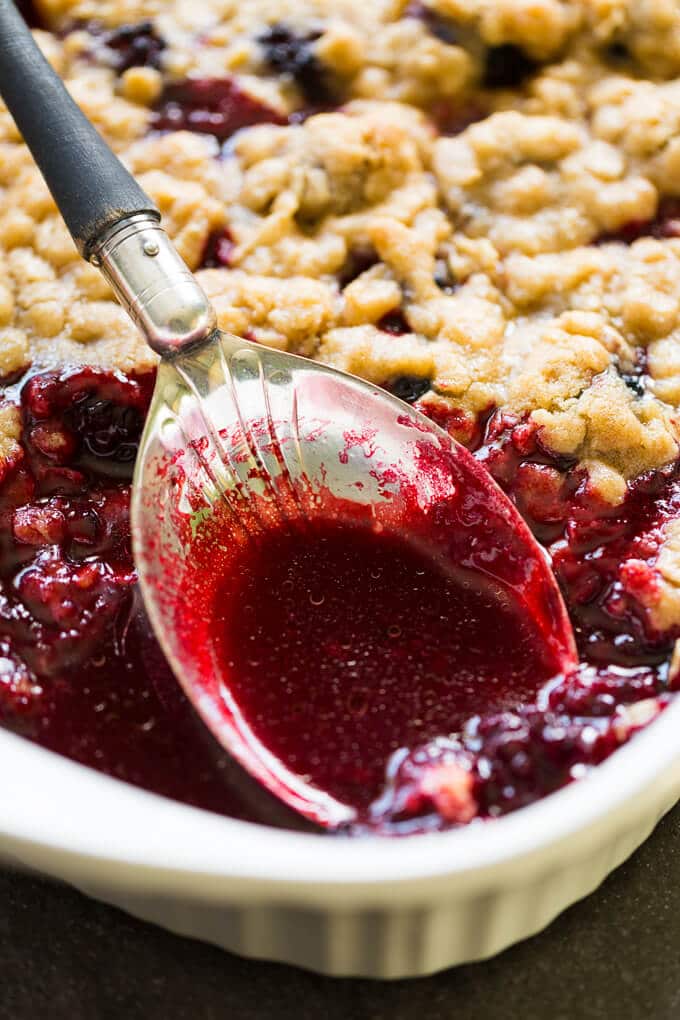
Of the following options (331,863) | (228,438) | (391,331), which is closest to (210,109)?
(391,331)

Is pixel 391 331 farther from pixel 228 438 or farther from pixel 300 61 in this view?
pixel 300 61

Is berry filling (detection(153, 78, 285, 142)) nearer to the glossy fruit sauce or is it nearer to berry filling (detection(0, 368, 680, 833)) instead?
berry filling (detection(0, 368, 680, 833))

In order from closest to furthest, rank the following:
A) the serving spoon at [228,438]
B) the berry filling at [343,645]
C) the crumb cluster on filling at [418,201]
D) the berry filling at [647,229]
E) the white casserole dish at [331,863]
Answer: the white casserole dish at [331,863], the berry filling at [343,645], the serving spoon at [228,438], the crumb cluster on filling at [418,201], the berry filling at [647,229]

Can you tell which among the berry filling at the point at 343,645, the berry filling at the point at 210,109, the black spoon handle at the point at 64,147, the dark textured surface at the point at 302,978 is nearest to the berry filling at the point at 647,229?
the berry filling at the point at 343,645

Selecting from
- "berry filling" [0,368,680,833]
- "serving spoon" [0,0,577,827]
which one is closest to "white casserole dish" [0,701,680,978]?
"berry filling" [0,368,680,833]

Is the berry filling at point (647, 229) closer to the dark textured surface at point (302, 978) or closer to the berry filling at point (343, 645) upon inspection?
the berry filling at point (343, 645)
